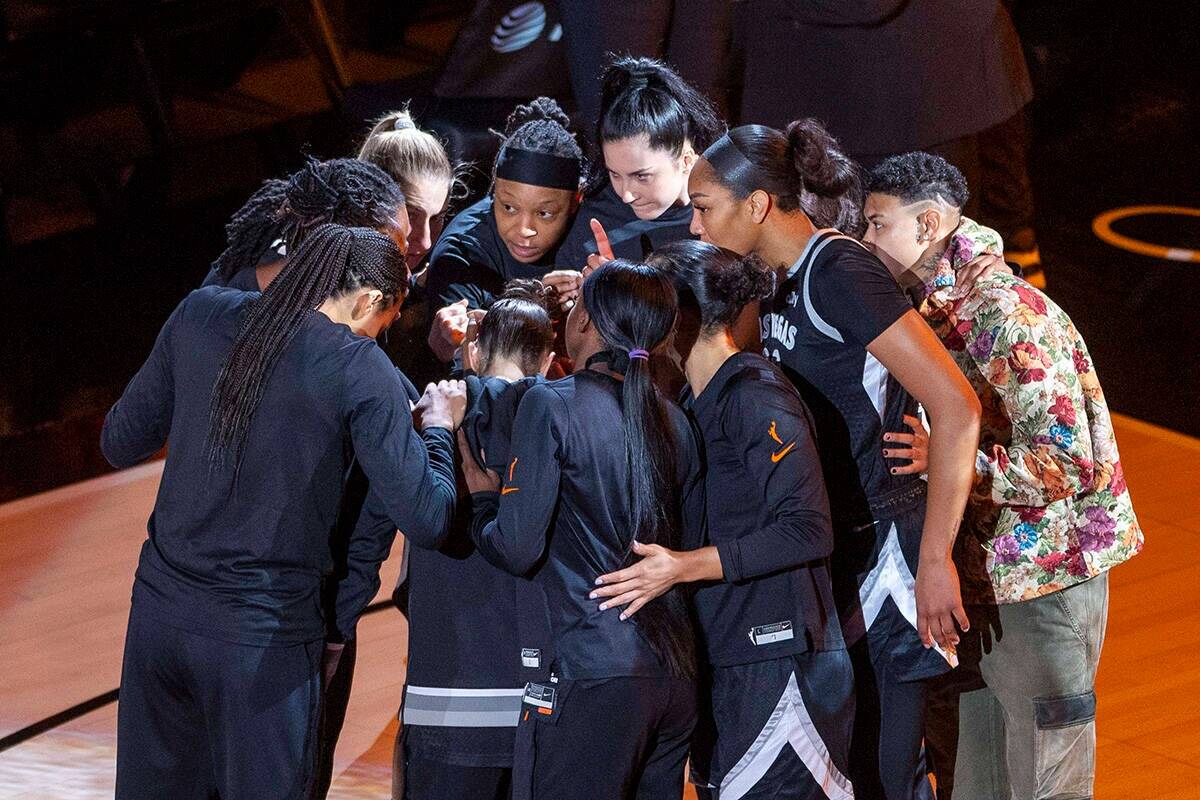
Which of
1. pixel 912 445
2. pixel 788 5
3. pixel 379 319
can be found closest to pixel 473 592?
pixel 379 319

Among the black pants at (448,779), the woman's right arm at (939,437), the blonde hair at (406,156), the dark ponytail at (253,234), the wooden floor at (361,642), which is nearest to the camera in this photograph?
the woman's right arm at (939,437)

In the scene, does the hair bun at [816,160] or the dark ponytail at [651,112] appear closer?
the hair bun at [816,160]

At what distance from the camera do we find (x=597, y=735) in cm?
257

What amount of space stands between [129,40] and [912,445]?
22.1 feet

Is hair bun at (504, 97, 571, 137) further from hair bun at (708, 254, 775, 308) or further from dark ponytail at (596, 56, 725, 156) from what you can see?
hair bun at (708, 254, 775, 308)

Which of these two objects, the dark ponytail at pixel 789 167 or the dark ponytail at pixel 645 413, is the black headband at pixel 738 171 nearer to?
the dark ponytail at pixel 789 167

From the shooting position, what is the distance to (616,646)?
8.52 feet

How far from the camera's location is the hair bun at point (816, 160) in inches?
113

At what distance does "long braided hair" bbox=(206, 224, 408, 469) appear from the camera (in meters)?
2.63

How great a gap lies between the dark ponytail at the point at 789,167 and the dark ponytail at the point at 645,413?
1.09 ft

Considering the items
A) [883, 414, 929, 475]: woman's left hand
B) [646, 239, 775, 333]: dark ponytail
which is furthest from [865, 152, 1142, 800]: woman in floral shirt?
[646, 239, 775, 333]: dark ponytail

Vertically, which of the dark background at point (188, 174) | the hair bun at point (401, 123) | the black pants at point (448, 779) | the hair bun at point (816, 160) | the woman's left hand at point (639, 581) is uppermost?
the hair bun at point (816, 160)

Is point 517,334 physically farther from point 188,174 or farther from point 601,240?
point 188,174

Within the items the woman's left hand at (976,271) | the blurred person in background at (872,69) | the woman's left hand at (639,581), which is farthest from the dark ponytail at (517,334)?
the blurred person in background at (872,69)
